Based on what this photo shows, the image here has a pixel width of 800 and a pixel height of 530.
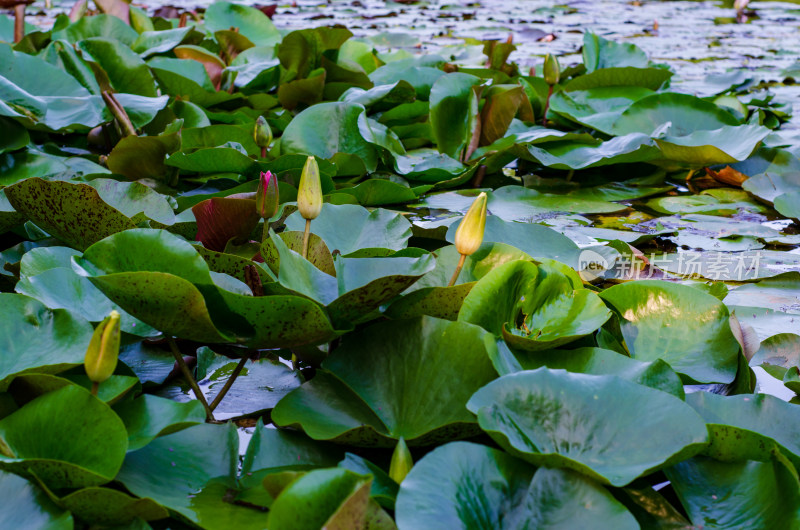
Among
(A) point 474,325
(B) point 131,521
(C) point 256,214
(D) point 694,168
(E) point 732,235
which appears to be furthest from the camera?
(D) point 694,168

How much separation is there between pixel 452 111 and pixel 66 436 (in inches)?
65.5

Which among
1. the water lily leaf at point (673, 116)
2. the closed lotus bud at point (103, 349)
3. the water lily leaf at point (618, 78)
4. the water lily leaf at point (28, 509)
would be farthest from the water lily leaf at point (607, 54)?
the water lily leaf at point (28, 509)

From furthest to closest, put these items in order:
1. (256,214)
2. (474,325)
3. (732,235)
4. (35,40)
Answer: (35,40)
(732,235)
(256,214)
(474,325)

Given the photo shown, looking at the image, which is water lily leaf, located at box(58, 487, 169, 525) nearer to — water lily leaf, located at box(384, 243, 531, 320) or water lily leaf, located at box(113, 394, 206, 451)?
water lily leaf, located at box(113, 394, 206, 451)

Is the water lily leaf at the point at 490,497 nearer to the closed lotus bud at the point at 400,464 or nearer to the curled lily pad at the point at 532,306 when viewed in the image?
the closed lotus bud at the point at 400,464

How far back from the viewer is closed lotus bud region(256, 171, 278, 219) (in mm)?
1271

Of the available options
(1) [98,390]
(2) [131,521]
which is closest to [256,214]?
(1) [98,390]

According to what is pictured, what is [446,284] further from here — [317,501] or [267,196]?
[317,501]

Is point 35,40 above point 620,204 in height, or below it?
above

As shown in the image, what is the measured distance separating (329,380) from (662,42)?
13.4ft

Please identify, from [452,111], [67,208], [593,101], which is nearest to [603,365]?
[67,208]

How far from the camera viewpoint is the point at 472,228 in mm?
1070

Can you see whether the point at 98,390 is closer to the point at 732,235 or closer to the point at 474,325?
the point at 474,325

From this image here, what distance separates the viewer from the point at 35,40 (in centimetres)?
287
